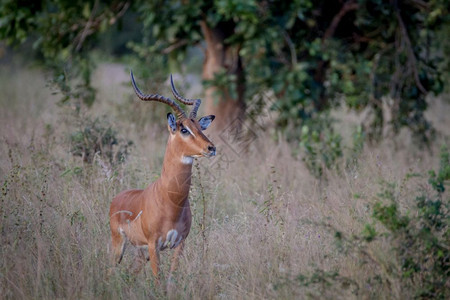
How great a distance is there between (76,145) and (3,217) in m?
1.92

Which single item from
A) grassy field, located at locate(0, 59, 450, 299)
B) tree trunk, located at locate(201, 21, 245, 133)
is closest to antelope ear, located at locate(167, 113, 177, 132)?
grassy field, located at locate(0, 59, 450, 299)

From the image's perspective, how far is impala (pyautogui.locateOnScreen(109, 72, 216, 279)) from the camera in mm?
4199

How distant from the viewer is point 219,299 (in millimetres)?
4086

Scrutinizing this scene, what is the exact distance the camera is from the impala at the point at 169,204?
4199 millimetres

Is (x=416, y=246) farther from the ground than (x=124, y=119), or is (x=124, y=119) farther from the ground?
(x=416, y=246)

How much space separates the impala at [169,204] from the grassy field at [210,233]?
7.5 inches

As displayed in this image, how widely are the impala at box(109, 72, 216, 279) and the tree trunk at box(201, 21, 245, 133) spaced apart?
428cm

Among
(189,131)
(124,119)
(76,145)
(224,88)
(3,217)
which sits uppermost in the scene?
(189,131)

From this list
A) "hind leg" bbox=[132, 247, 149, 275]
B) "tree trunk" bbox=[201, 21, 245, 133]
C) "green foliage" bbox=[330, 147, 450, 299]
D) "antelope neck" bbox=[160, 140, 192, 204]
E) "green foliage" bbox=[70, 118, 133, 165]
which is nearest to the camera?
"green foliage" bbox=[330, 147, 450, 299]

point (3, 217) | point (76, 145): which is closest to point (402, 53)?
point (76, 145)

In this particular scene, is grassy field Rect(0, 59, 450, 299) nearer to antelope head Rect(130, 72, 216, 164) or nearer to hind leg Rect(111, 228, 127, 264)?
hind leg Rect(111, 228, 127, 264)

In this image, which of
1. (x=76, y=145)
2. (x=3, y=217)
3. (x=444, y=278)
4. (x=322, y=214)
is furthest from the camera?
(x=76, y=145)

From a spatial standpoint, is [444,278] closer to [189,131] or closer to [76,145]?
[189,131]

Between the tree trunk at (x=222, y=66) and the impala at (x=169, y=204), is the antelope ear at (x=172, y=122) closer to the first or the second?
the impala at (x=169, y=204)
